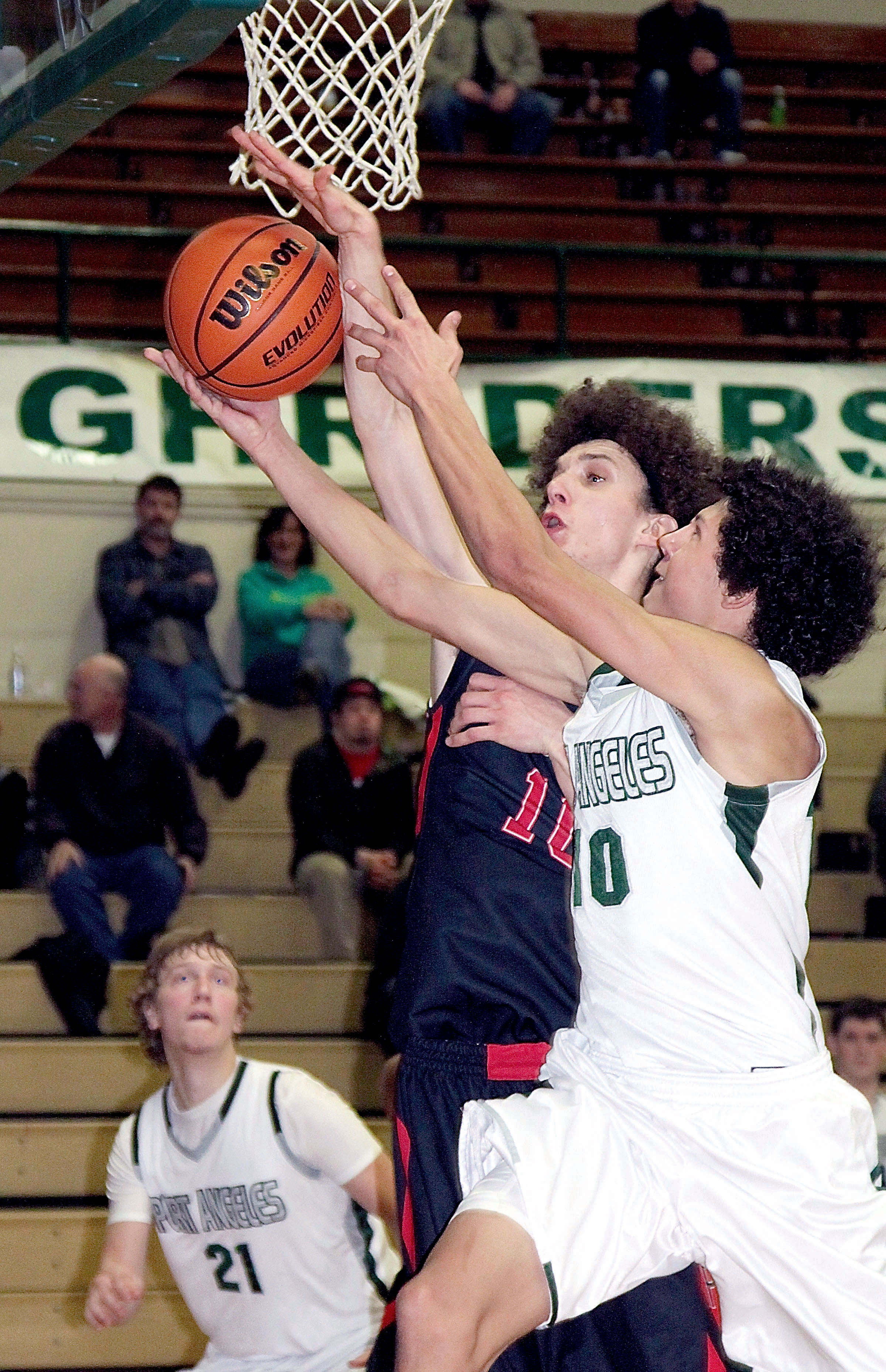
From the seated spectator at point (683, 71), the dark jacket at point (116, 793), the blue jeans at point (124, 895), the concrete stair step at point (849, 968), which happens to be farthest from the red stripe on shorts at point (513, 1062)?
the seated spectator at point (683, 71)

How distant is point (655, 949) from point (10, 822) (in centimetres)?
473

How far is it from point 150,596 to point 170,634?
189 millimetres

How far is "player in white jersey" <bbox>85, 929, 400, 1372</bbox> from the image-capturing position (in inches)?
172

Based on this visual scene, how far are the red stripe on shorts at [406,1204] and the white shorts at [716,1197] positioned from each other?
0.67ft

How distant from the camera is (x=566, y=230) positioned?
1027 cm

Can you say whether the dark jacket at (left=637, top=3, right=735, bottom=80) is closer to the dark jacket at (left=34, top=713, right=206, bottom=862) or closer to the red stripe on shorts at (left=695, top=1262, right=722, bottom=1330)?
the dark jacket at (left=34, top=713, right=206, bottom=862)

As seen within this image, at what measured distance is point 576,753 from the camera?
2848 mm

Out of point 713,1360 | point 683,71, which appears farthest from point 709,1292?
point 683,71

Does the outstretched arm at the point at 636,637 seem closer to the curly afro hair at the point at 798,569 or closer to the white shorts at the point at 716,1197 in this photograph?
the curly afro hair at the point at 798,569

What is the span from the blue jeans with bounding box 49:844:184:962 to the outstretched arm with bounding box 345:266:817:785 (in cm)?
396

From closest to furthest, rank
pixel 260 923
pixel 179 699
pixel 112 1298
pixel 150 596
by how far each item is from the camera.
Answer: pixel 112 1298
pixel 260 923
pixel 179 699
pixel 150 596

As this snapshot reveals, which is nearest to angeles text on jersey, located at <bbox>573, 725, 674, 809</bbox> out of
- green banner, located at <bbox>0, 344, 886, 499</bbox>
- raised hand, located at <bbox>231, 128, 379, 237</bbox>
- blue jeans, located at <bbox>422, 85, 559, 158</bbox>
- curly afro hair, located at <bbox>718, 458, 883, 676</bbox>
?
curly afro hair, located at <bbox>718, 458, 883, 676</bbox>

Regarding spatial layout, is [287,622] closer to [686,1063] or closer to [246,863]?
[246,863]

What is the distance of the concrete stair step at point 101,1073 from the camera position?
644 centimetres
